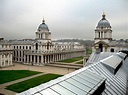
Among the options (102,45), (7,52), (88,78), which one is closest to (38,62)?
(7,52)

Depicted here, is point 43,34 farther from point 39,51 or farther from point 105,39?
point 105,39

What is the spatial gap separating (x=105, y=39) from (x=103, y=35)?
1.52m

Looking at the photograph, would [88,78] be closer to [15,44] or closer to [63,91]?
[63,91]

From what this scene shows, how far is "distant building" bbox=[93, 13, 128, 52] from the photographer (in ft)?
172

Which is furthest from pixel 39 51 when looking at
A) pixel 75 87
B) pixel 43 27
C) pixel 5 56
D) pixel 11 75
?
pixel 75 87

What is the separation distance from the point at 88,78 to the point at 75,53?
71.8 meters

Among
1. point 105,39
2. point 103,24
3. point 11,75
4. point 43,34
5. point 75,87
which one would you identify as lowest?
point 11,75

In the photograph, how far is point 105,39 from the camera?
5322 centimetres

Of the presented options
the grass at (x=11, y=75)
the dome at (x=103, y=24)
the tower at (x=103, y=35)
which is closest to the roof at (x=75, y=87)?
the grass at (x=11, y=75)

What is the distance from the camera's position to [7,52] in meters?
52.1

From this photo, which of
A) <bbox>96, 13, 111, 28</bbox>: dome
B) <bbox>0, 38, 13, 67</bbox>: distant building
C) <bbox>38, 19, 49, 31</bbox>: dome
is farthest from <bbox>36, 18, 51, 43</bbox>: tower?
<bbox>96, 13, 111, 28</bbox>: dome

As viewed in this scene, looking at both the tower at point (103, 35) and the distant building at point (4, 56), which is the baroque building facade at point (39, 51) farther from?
the tower at point (103, 35)

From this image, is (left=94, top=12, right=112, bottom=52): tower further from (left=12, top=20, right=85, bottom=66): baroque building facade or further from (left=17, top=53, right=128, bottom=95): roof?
(left=17, top=53, right=128, bottom=95): roof

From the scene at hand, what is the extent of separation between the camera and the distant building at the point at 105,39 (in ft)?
172
